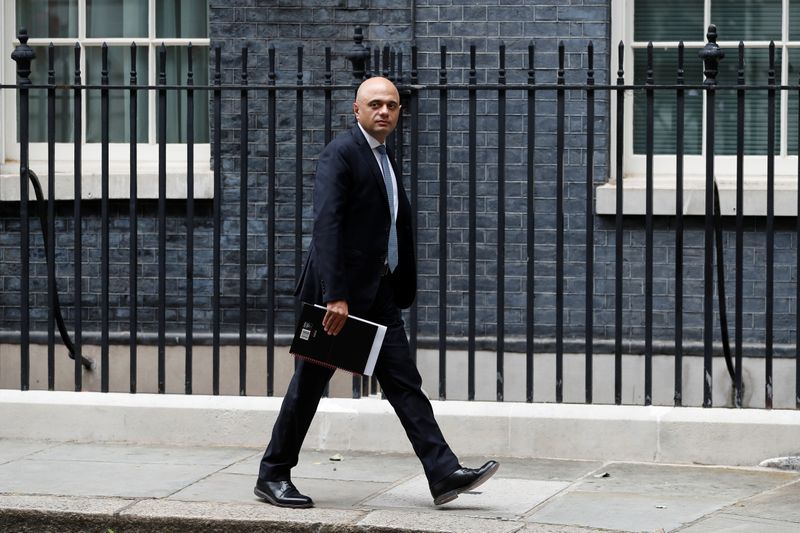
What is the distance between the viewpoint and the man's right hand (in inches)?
240

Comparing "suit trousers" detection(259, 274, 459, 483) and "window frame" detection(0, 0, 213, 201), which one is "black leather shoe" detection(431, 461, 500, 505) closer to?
"suit trousers" detection(259, 274, 459, 483)

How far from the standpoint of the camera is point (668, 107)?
31.1 feet

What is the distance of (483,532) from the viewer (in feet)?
19.0

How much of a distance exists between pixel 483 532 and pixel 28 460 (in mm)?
2686

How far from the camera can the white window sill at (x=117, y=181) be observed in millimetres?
9477

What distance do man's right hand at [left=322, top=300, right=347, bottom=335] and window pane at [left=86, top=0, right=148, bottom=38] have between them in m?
4.46

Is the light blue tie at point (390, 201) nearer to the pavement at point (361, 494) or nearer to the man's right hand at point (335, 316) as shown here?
the man's right hand at point (335, 316)

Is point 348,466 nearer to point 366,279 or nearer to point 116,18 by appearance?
point 366,279

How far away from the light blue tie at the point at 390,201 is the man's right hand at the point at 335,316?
34 centimetres

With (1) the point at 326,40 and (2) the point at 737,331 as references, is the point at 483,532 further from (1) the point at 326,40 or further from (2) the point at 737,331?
(1) the point at 326,40

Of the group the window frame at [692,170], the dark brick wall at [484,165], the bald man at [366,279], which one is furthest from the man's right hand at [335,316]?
the window frame at [692,170]

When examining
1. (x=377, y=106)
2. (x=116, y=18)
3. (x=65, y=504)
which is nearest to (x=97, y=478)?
(x=65, y=504)

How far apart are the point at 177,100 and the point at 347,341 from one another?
4.25 metres

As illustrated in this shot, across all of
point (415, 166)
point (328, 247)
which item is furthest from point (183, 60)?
point (328, 247)
